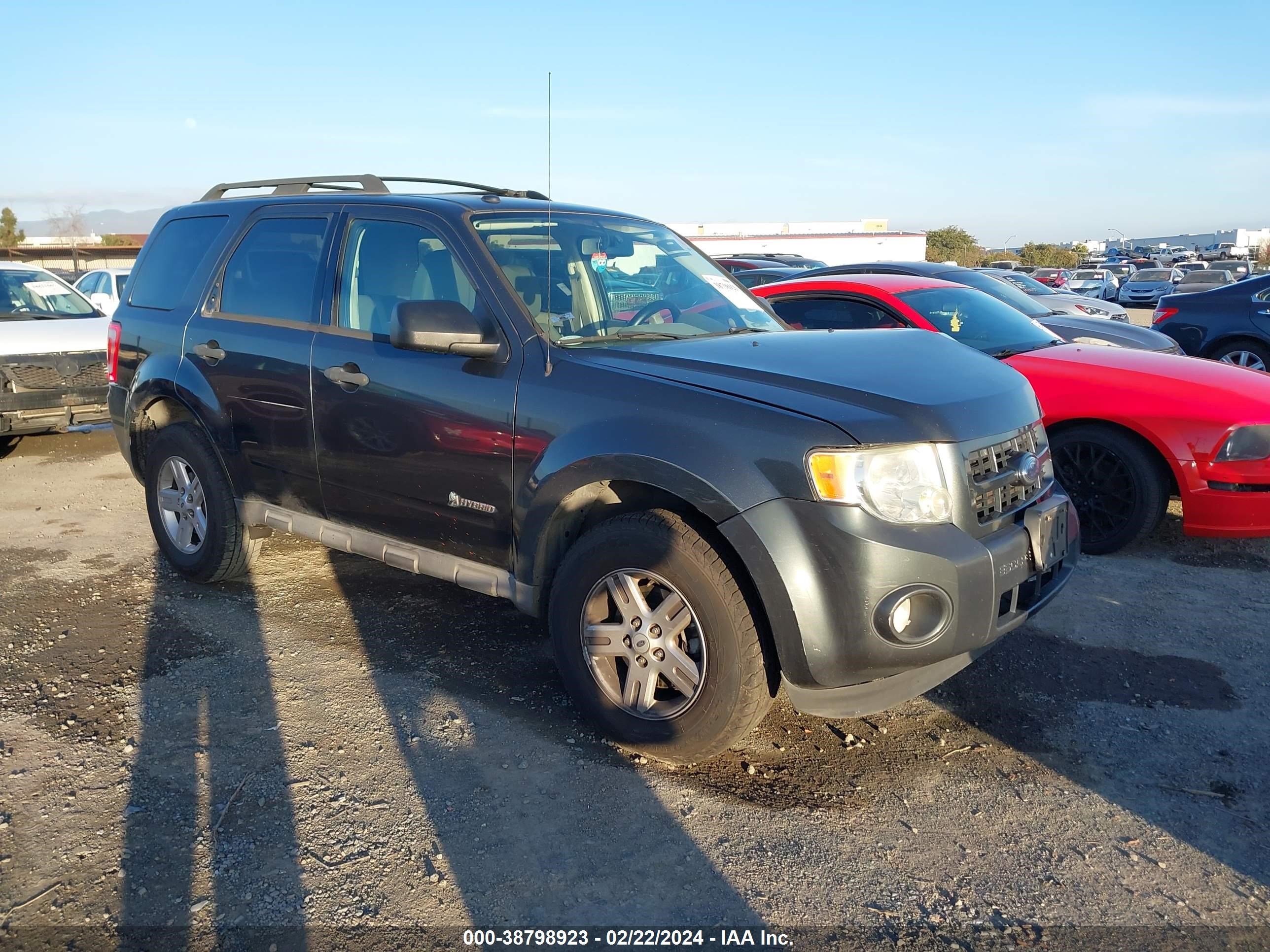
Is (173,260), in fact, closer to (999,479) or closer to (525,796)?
(525,796)

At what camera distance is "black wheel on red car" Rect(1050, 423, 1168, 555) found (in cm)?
527

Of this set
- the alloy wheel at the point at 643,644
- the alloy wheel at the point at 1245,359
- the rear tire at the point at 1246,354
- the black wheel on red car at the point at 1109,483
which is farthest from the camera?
the alloy wheel at the point at 1245,359

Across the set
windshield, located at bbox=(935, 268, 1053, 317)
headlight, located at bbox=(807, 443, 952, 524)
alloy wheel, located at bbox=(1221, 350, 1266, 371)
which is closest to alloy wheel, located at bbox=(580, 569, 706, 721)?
headlight, located at bbox=(807, 443, 952, 524)

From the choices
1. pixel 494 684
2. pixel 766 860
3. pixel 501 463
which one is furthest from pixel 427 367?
pixel 766 860

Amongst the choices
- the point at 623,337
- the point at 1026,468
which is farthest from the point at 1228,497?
the point at 623,337

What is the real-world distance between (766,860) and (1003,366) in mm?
2043

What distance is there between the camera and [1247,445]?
501 cm

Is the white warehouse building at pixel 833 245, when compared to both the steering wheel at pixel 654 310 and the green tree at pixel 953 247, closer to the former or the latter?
the green tree at pixel 953 247

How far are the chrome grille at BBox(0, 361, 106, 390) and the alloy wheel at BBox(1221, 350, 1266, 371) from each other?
10932 millimetres

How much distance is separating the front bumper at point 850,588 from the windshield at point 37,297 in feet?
26.8

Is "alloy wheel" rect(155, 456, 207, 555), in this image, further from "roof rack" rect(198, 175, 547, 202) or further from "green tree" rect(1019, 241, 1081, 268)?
"green tree" rect(1019, 241, 1081, 268)

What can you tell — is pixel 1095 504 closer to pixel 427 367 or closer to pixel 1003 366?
pixel 1003 366

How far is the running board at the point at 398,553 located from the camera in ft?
11.8

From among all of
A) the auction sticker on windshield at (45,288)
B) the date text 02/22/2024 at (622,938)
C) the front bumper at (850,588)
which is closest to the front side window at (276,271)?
the front bumper at (850,588)
